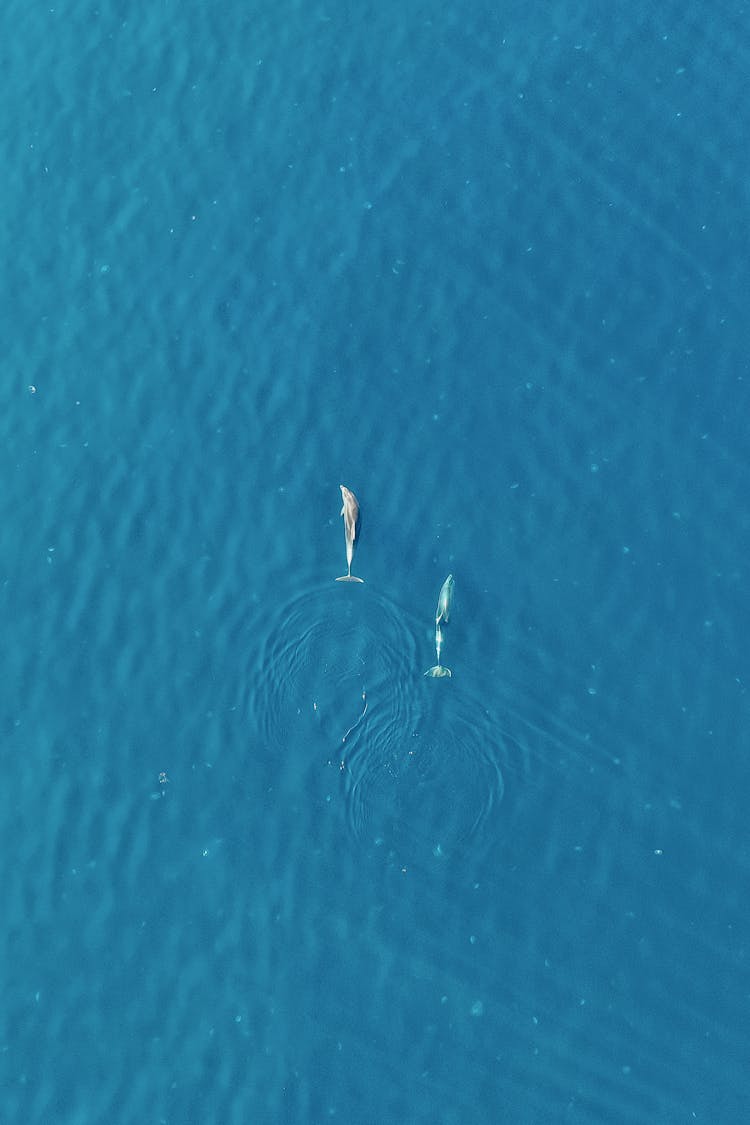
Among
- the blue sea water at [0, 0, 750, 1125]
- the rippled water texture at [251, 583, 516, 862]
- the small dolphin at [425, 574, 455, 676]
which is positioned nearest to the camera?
the blue sea water at [0, 0, 750, 1125]

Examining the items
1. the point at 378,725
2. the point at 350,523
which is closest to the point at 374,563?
the point at 350,523

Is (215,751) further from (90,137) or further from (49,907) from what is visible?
(90,137)

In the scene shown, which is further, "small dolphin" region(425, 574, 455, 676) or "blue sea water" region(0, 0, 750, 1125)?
"small dolphin" region(425, 574, 455, 676)

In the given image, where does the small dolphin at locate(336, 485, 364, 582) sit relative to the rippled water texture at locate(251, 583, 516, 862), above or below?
above

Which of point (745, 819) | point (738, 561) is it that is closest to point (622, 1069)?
point (745, 819)

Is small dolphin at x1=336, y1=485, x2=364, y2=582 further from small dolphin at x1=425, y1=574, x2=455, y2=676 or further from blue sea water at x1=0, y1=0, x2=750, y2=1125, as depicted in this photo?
small dolphin at x1=425, y1=574, x2=455, y2=676

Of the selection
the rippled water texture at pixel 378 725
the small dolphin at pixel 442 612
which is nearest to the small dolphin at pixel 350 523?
the rippled water texture at pixel 378 725

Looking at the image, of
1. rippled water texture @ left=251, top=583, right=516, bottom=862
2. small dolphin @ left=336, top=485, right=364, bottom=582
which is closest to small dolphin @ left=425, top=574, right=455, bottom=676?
rippled water texture @ left=251, top=583, right=516, bottom=862

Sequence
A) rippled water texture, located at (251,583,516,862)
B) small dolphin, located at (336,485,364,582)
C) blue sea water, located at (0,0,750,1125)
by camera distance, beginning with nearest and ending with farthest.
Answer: blue sea water, located at (0,0,750,1125) < rippled water texture, located at (251,583,516,862) < small dolphin, located at (336,485,364,582)
